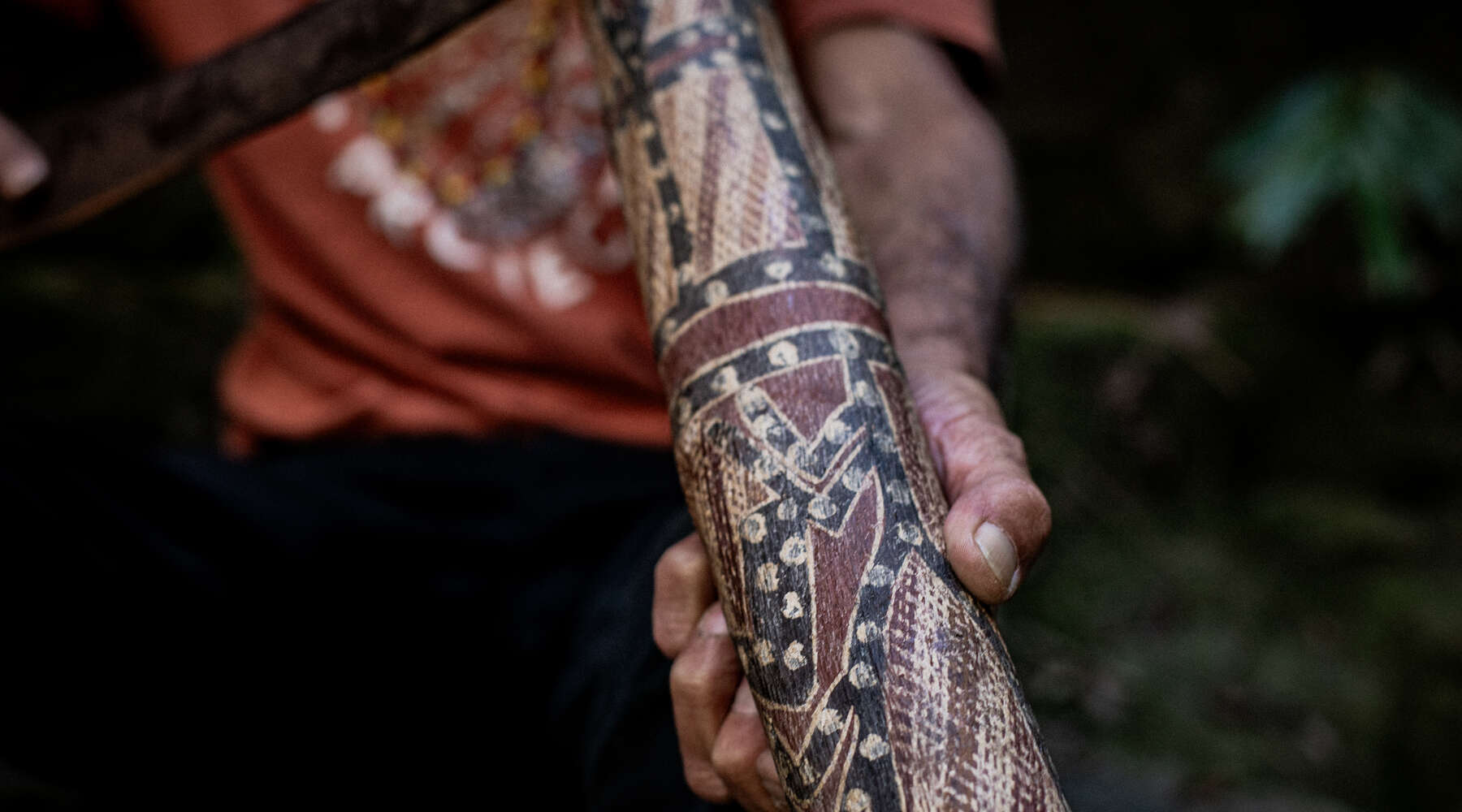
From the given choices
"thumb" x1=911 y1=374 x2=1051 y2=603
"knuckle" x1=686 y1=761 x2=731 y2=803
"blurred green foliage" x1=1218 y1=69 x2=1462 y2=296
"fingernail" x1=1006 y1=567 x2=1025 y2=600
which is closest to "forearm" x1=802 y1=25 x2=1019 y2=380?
"thumb" x1=911 y1=374 x2=1051 y2=603

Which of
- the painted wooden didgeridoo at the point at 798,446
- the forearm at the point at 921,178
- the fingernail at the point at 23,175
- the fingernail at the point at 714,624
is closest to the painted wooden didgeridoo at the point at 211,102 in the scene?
the fingernail at the point at 23,175

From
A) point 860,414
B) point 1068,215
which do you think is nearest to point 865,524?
point 860,414

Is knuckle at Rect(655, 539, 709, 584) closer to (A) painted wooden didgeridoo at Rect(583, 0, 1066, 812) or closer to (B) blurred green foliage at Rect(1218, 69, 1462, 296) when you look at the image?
(A) painted wooden didgeridoo at Rect(583, 0, 1066, 812)

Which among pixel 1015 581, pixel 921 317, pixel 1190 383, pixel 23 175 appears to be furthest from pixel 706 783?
pixel 1190 383

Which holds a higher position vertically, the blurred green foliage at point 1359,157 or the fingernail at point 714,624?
the fingernail at point 714,624

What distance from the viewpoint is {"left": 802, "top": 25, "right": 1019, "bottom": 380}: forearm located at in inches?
33.2

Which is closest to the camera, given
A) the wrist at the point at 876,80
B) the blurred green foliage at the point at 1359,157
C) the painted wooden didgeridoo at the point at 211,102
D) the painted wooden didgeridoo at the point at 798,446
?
the painted wooden didgeridoo at the point at 798,446

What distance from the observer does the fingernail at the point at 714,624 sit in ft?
2.06

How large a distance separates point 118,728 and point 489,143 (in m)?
A: 0.76

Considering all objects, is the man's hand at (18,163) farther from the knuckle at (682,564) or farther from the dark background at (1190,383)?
the knuckle at (682,564)

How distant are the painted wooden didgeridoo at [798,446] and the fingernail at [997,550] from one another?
0.02 meters

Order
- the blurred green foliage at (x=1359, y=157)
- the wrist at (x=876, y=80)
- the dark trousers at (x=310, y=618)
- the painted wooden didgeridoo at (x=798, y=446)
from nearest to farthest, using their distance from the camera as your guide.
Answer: the painted wooden didgeridoo at (x=798, y=446), the dark trousers at (x=310, y=618), the wrist at (x=876, y=80), the blurred green foliage at (x=1359, y=157)

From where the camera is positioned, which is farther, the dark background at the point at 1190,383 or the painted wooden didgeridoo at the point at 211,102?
the dark background at the point at 1190,383

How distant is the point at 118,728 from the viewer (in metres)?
0.95
